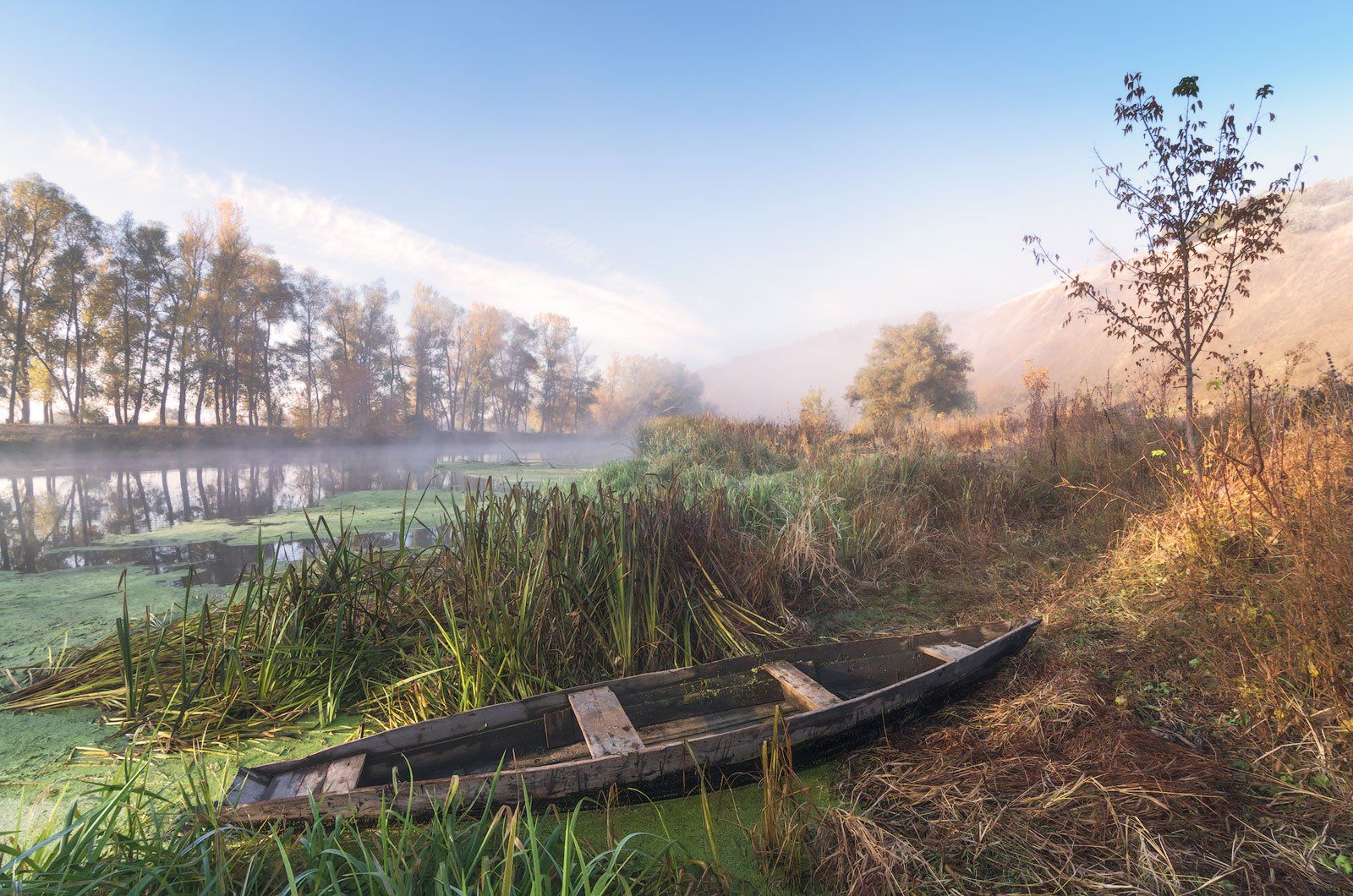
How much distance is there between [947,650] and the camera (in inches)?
152

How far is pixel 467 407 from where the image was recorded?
5625 cm

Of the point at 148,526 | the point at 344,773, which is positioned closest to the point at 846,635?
the point at 344,773

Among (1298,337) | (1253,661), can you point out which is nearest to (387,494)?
(1253,661)

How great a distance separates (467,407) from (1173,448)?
5695 cm

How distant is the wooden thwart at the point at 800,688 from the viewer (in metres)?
3.24

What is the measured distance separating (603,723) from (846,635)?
9.32 ft

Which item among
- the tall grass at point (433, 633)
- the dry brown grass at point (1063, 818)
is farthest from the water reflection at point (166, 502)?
the dry brown grass at point (1063, 818)

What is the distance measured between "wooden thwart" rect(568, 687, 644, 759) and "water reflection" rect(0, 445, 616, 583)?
5.51ft

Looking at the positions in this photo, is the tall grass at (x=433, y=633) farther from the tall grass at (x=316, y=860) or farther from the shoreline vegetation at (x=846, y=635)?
the tall grass at (x=316, y=860)

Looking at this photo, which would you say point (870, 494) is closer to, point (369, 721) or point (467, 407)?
point (369, 721)

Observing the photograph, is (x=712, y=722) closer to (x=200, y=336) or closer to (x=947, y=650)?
(x=947, y=650)

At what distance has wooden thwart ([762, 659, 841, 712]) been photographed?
3.24 metres

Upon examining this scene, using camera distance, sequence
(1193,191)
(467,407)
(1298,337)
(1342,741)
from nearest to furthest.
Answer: (1342,741)
(1193,191)
(1298,337)
(467,407)

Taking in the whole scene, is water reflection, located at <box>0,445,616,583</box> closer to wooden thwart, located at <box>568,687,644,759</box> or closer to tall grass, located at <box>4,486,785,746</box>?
tall grass, located at <box>4,486,785,746</box>
